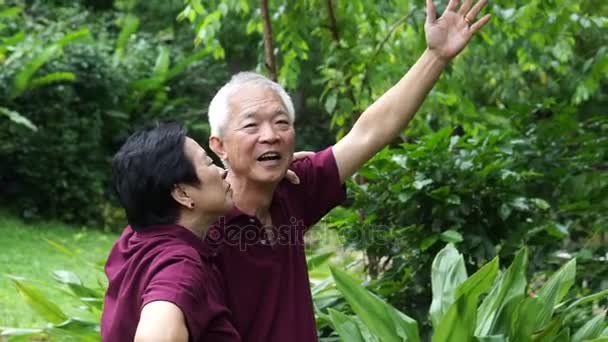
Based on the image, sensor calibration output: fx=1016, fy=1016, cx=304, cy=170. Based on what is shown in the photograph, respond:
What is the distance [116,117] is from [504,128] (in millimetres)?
7781

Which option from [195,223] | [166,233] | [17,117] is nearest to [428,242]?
[195,223]

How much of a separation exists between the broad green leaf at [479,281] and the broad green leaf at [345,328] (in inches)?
15.6

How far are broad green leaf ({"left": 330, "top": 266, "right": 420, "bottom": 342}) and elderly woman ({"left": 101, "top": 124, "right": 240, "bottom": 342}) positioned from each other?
1084 mm

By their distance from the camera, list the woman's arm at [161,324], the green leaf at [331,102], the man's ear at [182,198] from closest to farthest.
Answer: the woman's arm at [161,324] → the man's ear at [182,198] → the green leaf at [331,102]

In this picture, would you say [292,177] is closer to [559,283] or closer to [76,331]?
[559,283]

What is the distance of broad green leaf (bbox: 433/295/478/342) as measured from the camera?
134 inches

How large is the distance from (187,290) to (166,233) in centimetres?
28

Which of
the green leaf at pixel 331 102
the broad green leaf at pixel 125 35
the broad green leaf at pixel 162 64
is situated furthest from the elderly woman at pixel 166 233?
the broad green leaf at pixel 125 35

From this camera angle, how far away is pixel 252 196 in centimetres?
299

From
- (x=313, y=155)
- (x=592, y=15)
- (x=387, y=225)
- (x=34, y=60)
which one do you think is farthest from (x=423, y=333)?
(x=34, y=60)

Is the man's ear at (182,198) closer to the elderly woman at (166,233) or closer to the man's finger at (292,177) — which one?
the elderly woman at (166,233)

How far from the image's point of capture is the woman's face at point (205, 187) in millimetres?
2498

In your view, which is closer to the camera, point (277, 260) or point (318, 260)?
point (277, 260)

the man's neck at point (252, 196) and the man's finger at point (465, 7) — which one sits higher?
the man's finger at point (465, 7)
